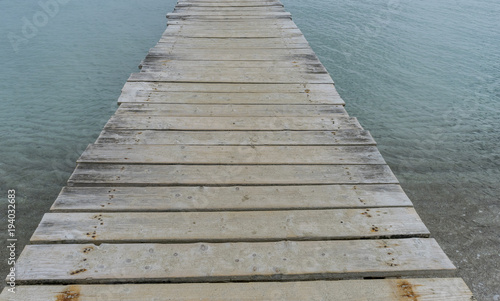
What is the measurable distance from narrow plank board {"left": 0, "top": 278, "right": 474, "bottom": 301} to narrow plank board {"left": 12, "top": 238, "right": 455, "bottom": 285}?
0.16 feet

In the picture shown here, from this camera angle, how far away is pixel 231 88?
4254 mm

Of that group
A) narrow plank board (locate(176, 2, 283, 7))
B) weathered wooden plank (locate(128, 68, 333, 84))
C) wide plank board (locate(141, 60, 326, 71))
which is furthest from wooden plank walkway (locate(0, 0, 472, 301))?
narrow plank board (locate(176, 2, 283, 7))

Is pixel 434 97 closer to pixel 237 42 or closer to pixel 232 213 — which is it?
pixel 237 42

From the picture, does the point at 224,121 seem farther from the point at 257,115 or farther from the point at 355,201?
the point at 355,201

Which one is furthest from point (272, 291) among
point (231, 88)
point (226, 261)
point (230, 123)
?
point (231, 88)

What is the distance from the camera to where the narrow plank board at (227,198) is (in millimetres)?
2461

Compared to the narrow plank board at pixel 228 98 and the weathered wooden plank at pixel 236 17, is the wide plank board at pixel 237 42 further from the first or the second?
the narrow plank board at pixel 228 98

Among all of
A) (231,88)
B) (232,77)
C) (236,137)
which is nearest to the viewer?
(236,137)

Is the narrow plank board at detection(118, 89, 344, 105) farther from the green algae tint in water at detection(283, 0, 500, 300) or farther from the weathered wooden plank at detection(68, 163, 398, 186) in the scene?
the green algae tint in water at detection(283, 0, 500, 300)

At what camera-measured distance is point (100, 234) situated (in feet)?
7.29

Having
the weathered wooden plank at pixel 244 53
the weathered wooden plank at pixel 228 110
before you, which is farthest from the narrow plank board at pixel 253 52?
the weathered wooden plank at pixel 228 110

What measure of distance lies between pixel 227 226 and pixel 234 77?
2642 mm

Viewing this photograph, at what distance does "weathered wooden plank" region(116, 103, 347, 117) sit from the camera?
367 centimetres

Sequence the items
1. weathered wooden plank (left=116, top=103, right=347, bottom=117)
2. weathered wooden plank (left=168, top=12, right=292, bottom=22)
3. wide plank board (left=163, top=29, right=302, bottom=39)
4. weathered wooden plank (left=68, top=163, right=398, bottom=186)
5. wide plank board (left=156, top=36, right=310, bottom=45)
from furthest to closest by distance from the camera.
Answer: weathered wooden plank (left=168, top=12, right=292, bottom=22), wide plank board (left=163, top=29, right=302, bottom=39), wide plank board (left=156, top=36, right=310, bottom=45), weathered wooden plank (left=116, top=103, right=347, bottom=117), weathered wooden plank (left=68, top=163, right=398, bottom=186)
